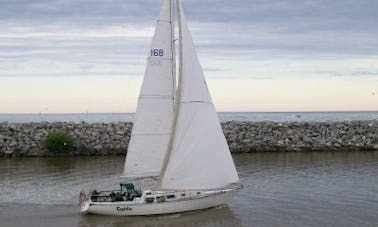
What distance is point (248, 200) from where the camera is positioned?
A: 24.2 metres

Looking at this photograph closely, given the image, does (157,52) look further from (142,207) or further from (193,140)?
(142,207)

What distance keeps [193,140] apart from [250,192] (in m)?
5.79

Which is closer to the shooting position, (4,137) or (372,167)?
(372,167)

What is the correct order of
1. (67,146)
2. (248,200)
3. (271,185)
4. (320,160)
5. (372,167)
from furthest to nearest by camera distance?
(67,146)
(320,160)
(372,167)
(271,185)
(248,200)

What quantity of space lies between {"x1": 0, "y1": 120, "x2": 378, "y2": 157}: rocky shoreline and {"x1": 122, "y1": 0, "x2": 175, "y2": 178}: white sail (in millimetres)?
16893

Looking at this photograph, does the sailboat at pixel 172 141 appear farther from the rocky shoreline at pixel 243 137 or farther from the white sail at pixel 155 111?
the rocky shoreline at pixel 243 137

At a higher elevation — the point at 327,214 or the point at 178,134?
the point at 178,134

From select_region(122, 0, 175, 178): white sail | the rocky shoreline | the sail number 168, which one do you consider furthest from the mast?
the rocky shoreline

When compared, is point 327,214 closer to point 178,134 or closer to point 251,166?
point 178,134

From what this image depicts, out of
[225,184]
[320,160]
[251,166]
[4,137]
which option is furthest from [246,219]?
[4,137]

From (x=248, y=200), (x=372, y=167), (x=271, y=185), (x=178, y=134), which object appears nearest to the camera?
(x=178, y=134)

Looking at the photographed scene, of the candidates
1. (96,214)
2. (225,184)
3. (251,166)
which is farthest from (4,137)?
(225,184)

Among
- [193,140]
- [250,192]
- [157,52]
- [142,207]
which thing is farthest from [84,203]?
[250,192]

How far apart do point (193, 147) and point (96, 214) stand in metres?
4.45
